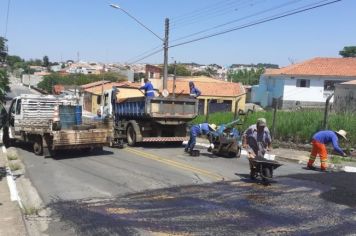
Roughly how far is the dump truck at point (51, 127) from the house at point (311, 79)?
126ft

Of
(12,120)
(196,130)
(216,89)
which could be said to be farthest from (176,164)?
(216,89)

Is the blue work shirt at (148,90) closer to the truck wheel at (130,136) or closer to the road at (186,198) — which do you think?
the truck wheel at (130,136)

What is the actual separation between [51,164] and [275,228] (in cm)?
955

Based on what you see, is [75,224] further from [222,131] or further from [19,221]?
[222,131]

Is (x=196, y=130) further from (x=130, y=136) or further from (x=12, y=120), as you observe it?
Result: (x=12, y=120)

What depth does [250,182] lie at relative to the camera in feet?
40.6

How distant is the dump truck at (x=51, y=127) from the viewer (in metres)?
17.0

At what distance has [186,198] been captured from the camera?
10227 millimetres

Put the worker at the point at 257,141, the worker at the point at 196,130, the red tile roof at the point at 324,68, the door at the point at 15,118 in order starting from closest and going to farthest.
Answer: the worker at the point at 257,141 → the worker at the point at 196,130 → the door at the point at 15,118 → the red tile roof at the point at 324,68

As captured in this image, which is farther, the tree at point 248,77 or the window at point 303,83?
the tree at point 248,77

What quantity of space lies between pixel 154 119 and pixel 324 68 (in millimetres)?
42235

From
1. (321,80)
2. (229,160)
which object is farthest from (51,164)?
Answer: (321,80)

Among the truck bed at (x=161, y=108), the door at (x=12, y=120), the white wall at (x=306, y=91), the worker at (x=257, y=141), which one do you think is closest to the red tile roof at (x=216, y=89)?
the white wall at (x=306, y=91)

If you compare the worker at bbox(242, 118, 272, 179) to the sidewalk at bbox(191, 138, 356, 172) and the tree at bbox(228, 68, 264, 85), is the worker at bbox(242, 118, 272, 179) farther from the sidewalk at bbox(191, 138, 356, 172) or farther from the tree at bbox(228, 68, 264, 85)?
the tree at bbox(228, 68, 264, 85)
